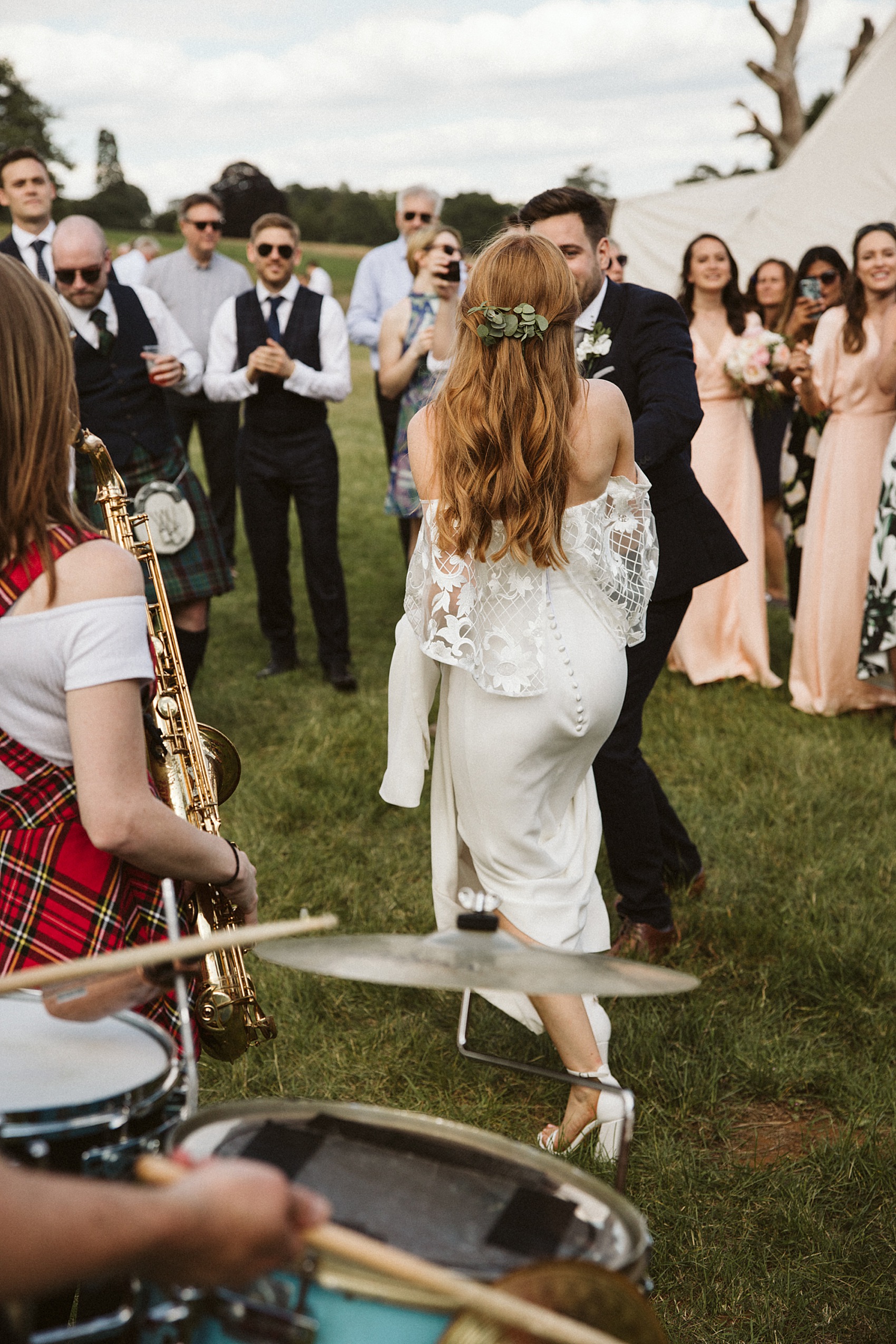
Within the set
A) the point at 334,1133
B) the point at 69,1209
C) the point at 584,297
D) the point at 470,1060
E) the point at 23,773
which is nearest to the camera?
the point at 69,1209

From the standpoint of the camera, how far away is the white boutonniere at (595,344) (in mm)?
3559

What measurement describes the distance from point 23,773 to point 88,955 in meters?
0.32

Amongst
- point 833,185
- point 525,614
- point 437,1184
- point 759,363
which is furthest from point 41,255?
point 833,185

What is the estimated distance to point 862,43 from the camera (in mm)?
20062

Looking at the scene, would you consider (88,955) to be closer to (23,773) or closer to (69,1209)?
(23,773)

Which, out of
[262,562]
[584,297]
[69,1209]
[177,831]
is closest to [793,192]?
[262,562]

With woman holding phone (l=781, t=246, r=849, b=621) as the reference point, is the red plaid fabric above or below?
below

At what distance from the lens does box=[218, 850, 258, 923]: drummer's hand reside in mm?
2107

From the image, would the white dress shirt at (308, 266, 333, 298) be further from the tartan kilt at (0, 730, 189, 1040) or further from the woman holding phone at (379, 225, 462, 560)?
the tartan kilt at (0, 730, 189, 1040)

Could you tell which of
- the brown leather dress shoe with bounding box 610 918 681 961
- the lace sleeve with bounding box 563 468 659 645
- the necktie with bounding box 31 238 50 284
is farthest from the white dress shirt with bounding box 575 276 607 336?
the necktie with bounding box 31 238 50 284

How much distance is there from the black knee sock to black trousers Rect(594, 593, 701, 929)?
2722 mm

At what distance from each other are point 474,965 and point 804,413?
6.20 m

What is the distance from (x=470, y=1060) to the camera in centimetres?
335

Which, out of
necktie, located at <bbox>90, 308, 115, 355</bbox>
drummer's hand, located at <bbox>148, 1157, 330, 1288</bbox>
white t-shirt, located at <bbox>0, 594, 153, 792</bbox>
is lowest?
drummer's hand, located at <bbox>148, 1157, 330, 1288</bbox>
